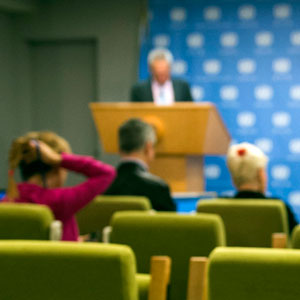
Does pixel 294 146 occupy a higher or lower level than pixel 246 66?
lower

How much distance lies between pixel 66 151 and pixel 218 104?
206 inches

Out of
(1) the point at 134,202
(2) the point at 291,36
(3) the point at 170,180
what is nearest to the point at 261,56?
(2) the point at 291,36

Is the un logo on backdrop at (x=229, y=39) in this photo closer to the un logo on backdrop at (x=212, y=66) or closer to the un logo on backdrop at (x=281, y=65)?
the un logo on backdrop at (x=212, y=66)

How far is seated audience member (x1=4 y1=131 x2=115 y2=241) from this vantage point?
2.98 meters

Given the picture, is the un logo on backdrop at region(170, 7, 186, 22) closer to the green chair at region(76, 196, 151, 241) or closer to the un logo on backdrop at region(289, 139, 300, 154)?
the un logo on backdrop at region(289, 139, 300, 154)

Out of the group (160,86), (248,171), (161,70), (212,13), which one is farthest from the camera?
(212,13)

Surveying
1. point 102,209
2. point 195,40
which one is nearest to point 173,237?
point 102,209

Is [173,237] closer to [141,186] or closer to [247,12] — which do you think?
[141,186]

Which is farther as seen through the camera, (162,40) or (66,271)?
(162,40)

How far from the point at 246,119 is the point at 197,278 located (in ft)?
20.4

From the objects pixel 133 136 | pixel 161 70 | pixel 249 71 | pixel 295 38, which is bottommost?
pixel 133 136

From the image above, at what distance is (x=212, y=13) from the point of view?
27.1 feet

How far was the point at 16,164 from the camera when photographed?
9.72 feet

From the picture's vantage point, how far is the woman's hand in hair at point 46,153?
116 inches
